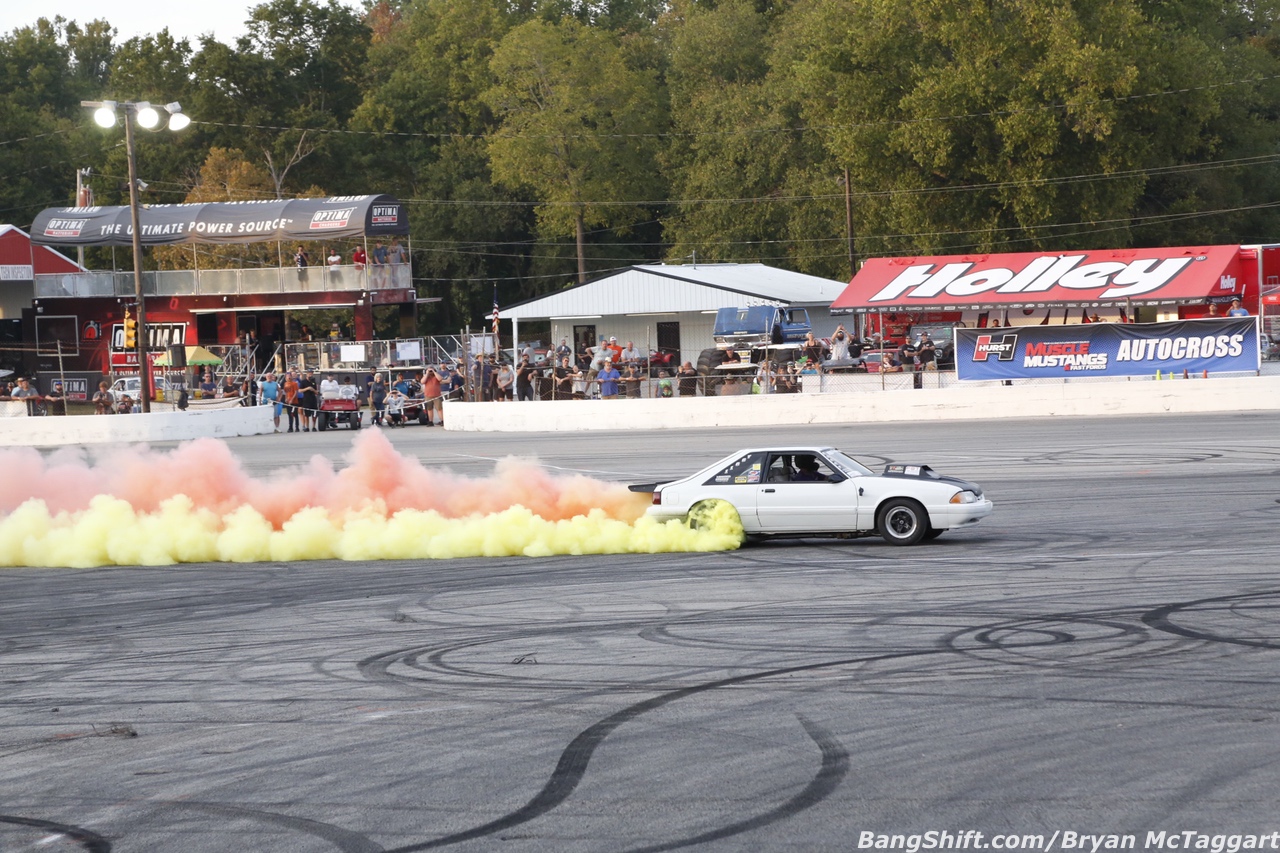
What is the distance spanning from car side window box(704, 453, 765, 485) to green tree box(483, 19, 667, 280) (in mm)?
60083

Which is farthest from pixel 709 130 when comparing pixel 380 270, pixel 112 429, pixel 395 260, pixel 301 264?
pixel 112 429

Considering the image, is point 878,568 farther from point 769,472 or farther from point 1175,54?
point 1175,54

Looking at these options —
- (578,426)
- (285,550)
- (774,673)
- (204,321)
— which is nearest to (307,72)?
(204,321)

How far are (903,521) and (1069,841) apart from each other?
8.43m

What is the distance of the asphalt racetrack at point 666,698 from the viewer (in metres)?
5.86

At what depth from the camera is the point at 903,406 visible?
2939cm

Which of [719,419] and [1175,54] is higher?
[1175,54]

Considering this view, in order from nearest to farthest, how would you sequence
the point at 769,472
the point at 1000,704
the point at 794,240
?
the point at 1000,704
the point at 769,472
the point at 794,240

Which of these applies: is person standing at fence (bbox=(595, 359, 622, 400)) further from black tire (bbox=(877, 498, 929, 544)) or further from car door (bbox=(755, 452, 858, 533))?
black tire (bbox=(877, 498, 929, 544))

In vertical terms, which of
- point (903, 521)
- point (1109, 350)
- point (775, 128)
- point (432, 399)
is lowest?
point (903, 521)

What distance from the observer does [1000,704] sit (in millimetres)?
7406

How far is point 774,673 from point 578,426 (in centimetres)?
2379

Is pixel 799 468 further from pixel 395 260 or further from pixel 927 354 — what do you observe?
pixel 395 260

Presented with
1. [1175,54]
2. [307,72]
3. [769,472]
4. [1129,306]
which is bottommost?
[769,472]
